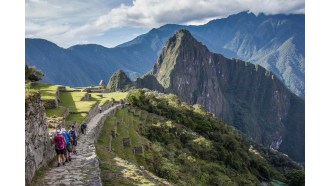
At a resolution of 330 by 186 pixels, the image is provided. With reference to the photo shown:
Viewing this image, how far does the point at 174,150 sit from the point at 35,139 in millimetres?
21109

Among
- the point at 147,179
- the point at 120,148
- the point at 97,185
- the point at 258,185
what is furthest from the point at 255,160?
the point at 97,185

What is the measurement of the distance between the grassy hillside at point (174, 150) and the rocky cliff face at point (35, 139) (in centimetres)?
220

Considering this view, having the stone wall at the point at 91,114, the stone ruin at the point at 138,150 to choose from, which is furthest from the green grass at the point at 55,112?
the stone ruin at the point at 138,150

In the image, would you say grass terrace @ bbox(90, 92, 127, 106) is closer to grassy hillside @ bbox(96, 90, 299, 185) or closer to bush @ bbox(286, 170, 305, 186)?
grassy hillside @ bbox(96, 90, 299, 185)

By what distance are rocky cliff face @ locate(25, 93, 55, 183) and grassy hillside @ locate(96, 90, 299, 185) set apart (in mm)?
2204

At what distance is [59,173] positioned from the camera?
11570 mm

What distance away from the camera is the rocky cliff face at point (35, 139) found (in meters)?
10.3

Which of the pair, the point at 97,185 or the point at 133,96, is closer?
the point at 97,185

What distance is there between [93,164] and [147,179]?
7.02 ft

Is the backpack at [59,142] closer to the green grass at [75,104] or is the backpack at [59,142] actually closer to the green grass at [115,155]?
the green grass at [115,155]

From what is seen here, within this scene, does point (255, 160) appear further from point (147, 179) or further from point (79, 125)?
point (147, 179)
